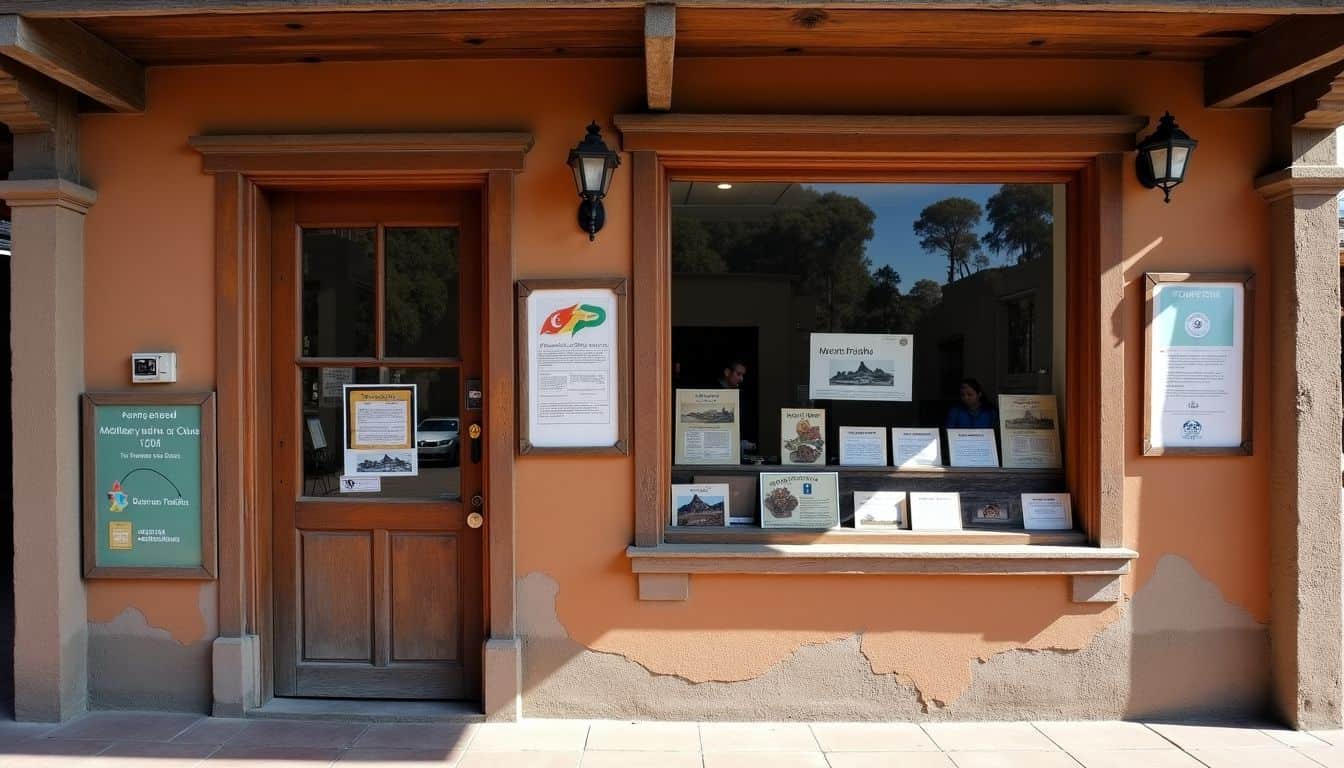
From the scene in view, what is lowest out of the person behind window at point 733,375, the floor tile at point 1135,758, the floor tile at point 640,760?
the floor tile at point 640,760

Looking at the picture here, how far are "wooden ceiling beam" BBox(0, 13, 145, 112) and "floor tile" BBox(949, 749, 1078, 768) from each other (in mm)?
4964

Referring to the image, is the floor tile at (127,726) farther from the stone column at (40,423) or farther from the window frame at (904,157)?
the window frame at (904,157)

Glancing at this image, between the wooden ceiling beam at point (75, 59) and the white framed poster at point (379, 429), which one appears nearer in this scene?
the wooden ceiling beam at point (75, 59)

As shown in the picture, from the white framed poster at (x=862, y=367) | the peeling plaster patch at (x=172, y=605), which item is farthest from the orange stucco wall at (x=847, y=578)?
the white framed poster at (x=862, y=367)

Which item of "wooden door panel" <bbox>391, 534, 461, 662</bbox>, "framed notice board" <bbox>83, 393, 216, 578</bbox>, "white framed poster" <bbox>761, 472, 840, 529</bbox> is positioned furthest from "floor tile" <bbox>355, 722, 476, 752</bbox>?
"white framed poster" <bbox>761, 472, 840, 529</bbox>

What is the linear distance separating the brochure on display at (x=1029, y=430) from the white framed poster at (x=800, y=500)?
94 centimetres

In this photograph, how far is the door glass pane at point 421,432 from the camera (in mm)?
4703

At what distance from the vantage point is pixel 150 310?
4582mm

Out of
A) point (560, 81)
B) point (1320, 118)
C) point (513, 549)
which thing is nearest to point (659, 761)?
point (513, 549)

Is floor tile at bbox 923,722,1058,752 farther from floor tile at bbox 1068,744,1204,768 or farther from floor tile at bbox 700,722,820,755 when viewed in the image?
floor tile at bbox 700,722,820,755

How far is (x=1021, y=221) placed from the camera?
486 centimetres

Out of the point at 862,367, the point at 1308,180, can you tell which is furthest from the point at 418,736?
the point at 1308,180

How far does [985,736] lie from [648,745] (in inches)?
63.0

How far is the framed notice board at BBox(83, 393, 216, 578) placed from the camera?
4.55m
